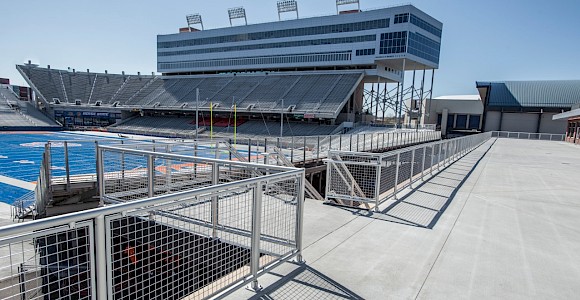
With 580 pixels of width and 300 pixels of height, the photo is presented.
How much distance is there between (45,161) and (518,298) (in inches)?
461

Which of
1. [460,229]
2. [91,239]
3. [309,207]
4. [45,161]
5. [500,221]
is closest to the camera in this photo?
[91,239]

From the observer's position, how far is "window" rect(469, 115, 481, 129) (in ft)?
207

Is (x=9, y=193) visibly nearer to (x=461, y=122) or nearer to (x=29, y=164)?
(x=29, y=164)

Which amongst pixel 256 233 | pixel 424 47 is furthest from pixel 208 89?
pixel 256 233

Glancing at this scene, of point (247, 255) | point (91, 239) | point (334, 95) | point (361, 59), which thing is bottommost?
point (247, 255)

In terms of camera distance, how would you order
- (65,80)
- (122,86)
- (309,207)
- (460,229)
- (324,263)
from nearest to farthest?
(324,263), (460,229), (309,207), (65,80), (122,86)

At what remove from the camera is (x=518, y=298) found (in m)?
3.84

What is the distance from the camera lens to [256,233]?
12.4ft

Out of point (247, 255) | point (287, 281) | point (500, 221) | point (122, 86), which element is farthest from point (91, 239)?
point (122, 86)

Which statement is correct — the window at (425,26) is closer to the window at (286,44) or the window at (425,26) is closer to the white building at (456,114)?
the window at (286,44)

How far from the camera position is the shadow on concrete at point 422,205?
6.73m

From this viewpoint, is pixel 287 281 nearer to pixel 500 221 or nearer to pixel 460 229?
pixel 460 229

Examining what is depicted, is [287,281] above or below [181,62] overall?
below

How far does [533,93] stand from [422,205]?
222ft
